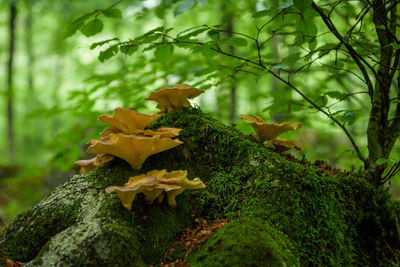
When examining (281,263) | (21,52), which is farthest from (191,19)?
(21,52)

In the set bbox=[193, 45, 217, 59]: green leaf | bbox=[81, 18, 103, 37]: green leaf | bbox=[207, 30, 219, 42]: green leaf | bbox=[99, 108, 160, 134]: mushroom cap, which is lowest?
bbox=[99, 108, 160, 134]: mushroom cap

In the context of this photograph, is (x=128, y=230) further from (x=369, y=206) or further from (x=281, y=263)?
(x=369, y=206)

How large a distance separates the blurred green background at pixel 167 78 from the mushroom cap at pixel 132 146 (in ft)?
2.93

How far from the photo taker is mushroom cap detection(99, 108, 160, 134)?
230 centimetres

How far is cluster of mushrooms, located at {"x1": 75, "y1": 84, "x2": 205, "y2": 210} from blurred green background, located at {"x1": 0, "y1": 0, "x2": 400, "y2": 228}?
0.67 meters

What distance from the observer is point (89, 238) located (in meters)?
1.75

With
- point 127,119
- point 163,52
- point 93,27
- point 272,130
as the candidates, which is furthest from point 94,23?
point 272,130

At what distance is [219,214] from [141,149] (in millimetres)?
799

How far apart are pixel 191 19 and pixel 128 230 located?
12.7 meters

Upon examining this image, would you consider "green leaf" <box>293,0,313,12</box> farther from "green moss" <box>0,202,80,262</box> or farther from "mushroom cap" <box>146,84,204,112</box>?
"green moss" <box>0,202,80,262</box>

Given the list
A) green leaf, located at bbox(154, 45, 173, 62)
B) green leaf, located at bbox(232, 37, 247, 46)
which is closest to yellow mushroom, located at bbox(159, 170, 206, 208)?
green leaf, located at bbox(154, 45, 173, 62)

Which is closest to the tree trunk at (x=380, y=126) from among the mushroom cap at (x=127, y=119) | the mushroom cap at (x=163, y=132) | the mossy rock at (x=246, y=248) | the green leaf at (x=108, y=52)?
the mossy rock at (x=246, y=248)

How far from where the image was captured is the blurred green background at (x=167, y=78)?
9.29 feet

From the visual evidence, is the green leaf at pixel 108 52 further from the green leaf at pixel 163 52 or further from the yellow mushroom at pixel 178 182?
the yellow mushroom at pixel 178 182
